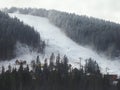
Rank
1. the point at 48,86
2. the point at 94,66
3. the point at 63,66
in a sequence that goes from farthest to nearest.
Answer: the point at 94,66, the point at 63,66, the point at 48,86

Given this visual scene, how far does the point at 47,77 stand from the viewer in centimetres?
12925

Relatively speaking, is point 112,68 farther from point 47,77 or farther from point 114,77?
point 47,77

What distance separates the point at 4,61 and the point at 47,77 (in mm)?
52588

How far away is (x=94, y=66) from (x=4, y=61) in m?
42.4

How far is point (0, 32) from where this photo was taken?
196500 millimetres

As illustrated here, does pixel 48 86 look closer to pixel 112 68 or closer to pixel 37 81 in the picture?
pixel 37 81

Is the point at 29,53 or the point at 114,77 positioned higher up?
the point at 29,53

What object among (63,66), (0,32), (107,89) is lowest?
(107,89)

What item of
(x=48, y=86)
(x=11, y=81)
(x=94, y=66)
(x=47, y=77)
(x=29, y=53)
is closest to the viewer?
(x=11, y=81)

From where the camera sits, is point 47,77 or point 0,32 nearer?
point 47,77

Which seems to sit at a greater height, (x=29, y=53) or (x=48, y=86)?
(x=29, y=53)

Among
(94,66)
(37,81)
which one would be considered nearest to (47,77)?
(37,81)

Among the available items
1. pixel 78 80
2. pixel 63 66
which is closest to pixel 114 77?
pixel 63 66

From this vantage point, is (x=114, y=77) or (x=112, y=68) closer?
(x=114, y=77)
